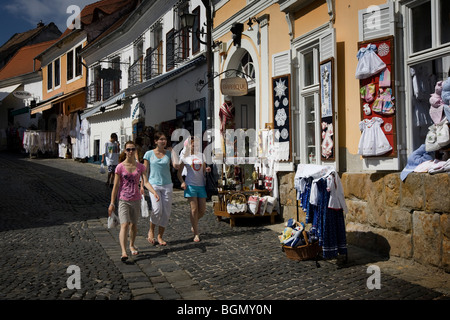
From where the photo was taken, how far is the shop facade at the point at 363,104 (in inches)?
224

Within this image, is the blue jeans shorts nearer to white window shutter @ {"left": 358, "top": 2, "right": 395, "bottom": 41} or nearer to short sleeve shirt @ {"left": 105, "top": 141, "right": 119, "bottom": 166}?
white window shutter @ {"left": 358, "top": 2, "right": 395, "bottom": 41}

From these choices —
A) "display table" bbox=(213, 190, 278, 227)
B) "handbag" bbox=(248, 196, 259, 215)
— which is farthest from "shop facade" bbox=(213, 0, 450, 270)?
"handbag" bbox=(248, 196, 259, 215)

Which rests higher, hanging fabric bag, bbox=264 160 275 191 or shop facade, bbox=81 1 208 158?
shop facade, bbox=81 1 208 158

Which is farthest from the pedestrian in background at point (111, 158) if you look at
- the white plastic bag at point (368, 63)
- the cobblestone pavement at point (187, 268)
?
the white plastic bag at point (368, 63)

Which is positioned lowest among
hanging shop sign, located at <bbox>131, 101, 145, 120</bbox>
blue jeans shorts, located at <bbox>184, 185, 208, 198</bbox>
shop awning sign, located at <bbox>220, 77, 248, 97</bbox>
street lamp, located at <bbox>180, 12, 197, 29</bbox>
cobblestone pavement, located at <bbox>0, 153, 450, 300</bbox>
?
cobblestone pavement, located at <bbox>0, 153, 450, 300</bbox>

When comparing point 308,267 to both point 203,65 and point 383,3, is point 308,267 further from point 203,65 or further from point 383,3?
point 203,65

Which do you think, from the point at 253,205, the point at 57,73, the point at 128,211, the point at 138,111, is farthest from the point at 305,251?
the point at 57,73

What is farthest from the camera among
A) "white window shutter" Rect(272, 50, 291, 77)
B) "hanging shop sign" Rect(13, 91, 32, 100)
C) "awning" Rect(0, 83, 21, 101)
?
"awning" Rect(0, 83, 21, 101)

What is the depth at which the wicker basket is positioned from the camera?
19.3 ft

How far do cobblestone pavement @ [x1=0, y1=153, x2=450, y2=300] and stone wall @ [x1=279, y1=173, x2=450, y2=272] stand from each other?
190 millimetres

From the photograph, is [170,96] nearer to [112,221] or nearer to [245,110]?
[245,110]

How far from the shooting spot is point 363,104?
670 cm

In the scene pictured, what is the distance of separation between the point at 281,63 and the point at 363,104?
2870mm

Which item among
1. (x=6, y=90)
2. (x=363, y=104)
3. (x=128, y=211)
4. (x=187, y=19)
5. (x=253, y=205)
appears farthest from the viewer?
(x=6, y=90)
